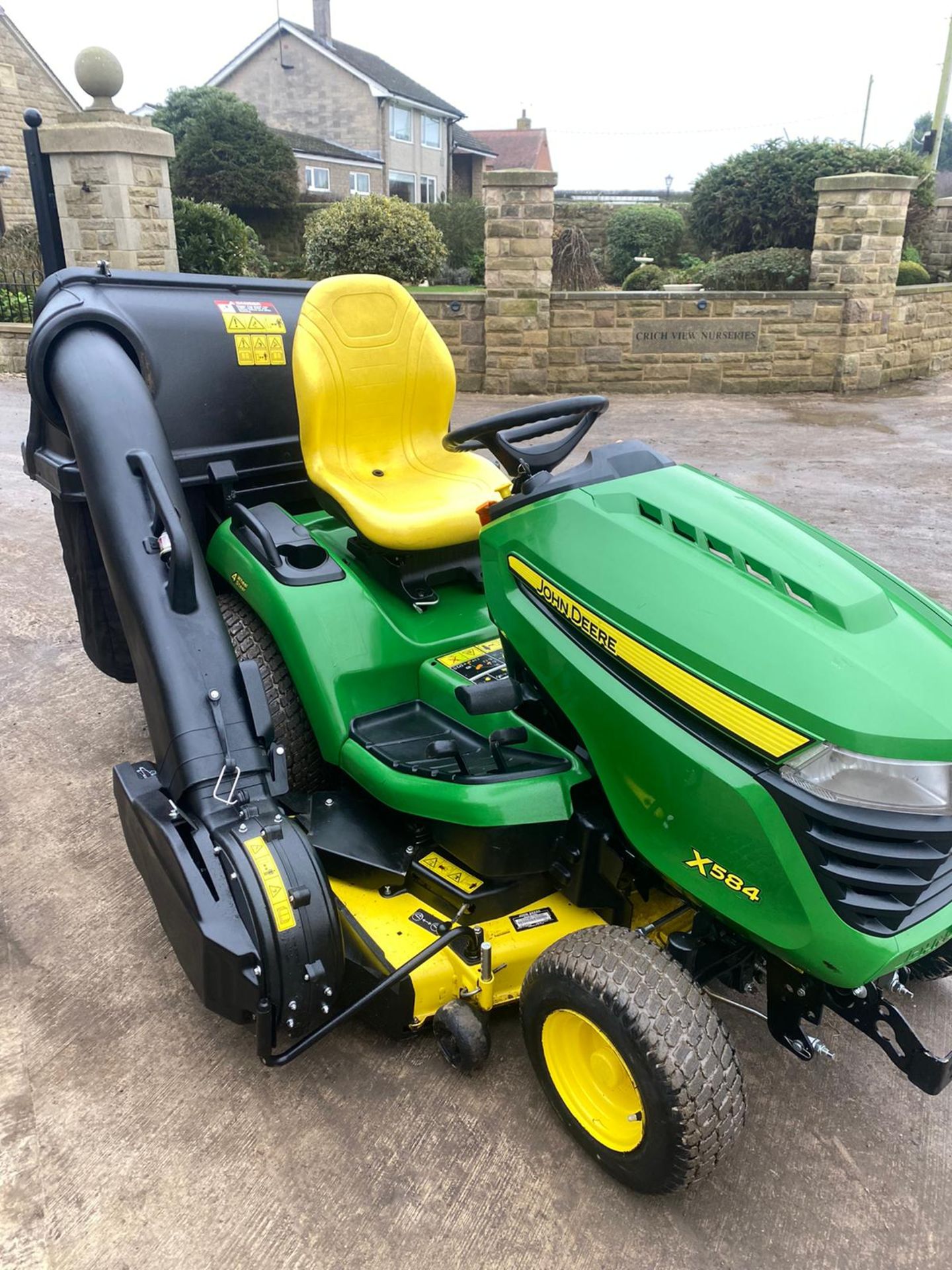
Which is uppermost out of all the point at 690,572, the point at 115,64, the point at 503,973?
the point at 115,64

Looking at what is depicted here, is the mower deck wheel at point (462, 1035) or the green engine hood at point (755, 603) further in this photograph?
the mower deck wheel at point (462, 1035)

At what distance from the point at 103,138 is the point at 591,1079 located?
9102mm

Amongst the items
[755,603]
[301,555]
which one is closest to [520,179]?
[301,555]

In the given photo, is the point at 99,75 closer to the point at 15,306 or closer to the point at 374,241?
the point at 374,241

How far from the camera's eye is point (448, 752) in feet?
7.09

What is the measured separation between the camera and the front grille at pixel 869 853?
1.49 meters

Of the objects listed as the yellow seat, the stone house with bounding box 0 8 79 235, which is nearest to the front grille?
the yellow seat

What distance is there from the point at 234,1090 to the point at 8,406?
27.2 feet

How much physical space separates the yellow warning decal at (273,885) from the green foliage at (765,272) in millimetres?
9674

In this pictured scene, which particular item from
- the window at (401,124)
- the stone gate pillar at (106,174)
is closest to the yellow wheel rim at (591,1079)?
the stone gate pillar at (106,174)

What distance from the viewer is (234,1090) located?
2.05 meters

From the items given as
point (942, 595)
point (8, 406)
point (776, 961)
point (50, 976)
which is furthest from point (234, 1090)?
point (8, 406)

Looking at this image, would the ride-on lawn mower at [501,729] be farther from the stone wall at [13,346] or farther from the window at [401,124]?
the window at [401,124]

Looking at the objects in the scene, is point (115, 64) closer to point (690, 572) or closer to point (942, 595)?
point (942, 595)
